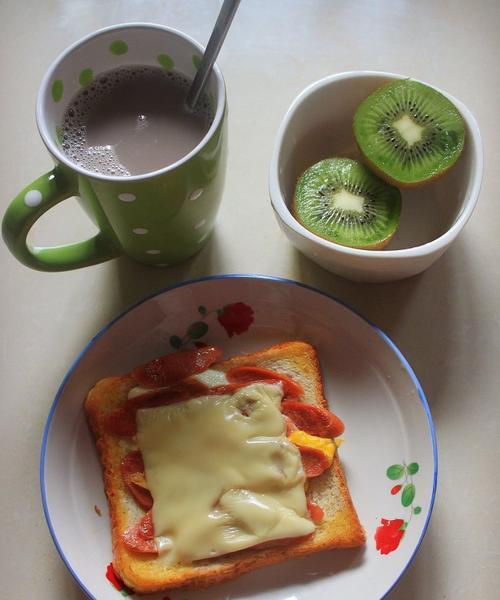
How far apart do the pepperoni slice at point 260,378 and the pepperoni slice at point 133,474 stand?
22cm

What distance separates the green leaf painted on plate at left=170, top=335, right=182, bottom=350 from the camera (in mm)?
1322

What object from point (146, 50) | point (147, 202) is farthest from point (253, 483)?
point (146, 50)

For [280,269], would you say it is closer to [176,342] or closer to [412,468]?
[176,342]

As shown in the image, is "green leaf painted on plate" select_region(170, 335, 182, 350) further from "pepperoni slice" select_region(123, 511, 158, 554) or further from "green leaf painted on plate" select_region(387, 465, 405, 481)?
"green leaf painted on plate" select_region(387, 465, 405, 481)

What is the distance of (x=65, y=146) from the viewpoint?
1157 millimetres

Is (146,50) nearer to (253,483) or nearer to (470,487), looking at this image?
(253,483)

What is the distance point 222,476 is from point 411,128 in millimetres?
712

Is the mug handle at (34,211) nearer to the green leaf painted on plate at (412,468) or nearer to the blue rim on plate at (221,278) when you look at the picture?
the blue rim on plate at (221,278)

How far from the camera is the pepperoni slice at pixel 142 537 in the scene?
1.18 metres

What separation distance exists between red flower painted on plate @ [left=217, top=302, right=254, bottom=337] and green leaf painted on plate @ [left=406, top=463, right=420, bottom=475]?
0.39 metres

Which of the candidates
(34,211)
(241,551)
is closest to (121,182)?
(34,211)

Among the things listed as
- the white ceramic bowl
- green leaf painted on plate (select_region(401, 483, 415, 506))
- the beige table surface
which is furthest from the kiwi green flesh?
green leaf painted on plate (select_region(401, 483, 415, 506))

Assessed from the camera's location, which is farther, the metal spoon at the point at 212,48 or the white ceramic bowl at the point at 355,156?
the white ceramic bowl at the point at 355,156

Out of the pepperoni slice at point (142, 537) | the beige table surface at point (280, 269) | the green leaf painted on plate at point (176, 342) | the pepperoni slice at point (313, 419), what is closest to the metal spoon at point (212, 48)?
the beige table surface at point (280, 269)
